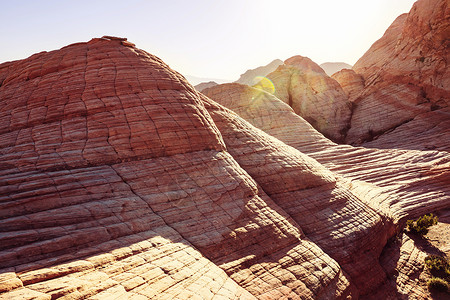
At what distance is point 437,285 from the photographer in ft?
A: 42.9

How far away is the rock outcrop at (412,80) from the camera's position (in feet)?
101

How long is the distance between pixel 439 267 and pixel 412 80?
1048 inches

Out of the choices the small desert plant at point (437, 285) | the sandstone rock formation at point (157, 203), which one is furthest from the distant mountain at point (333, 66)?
the small desert plant at point (437, 285)

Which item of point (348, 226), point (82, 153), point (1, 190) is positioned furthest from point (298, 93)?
point (1, 190)

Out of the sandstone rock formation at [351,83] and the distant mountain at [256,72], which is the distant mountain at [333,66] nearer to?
the distant mountain at [256,72]

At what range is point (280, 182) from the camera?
13.1 m

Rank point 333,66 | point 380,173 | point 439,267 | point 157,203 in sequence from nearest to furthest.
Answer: point 157,203 → point 439,267 → point 380,173 → point 333,66

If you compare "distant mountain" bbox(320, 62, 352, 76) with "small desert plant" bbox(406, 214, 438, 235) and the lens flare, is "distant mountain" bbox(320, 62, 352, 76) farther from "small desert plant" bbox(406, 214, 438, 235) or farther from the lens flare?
"small desert plant" bbox(406, 214, 438, 235)

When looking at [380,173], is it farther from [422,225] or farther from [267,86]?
[267,86]

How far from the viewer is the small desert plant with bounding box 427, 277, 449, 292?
1297cm

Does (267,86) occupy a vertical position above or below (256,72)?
below

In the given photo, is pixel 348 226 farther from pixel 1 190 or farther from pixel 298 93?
pixel 298 93

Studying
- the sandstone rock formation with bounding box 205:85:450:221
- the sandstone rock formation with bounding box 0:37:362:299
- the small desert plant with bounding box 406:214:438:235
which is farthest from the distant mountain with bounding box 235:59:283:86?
the sandstone rock formation with bounding box 0:37:362:299

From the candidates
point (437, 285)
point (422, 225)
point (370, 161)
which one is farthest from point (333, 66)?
point (437, 285)
